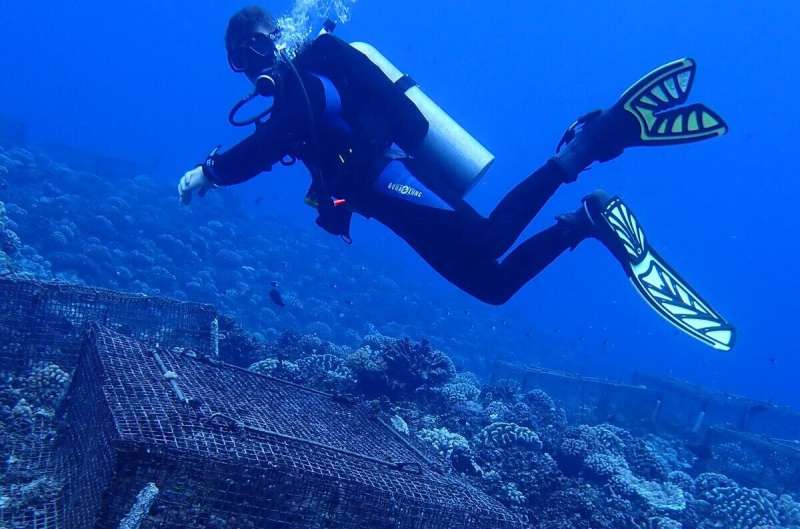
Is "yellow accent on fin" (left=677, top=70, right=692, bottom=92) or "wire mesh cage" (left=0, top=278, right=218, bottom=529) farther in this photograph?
"yellow accent on fin" (left=677, top=70, right=692, bottom=92)

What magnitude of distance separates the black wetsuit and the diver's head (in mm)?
275

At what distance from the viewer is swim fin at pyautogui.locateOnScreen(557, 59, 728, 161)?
500cm

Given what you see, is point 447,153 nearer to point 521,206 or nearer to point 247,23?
point 521,206

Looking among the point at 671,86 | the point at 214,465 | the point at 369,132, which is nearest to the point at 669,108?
the point at 671,86

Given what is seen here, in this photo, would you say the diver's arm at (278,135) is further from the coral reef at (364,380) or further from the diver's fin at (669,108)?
the diver's fin at (669,108)

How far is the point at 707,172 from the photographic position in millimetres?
169875

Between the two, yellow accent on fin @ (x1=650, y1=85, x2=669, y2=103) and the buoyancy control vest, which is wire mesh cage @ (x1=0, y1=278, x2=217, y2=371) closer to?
the buoyancy control vest

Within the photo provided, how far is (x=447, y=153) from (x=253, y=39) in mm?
2102

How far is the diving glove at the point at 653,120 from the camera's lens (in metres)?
5.00

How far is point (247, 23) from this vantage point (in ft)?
15.0

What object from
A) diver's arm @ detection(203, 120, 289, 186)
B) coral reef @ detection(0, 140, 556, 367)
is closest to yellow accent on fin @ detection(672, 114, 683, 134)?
diver's arm @ detection(203, 120, 289, 186)

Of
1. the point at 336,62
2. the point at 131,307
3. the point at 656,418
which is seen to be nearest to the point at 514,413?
the point at 131,307

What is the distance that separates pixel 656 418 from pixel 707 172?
18119 cm

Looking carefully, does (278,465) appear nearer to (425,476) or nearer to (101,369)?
(425,476)
